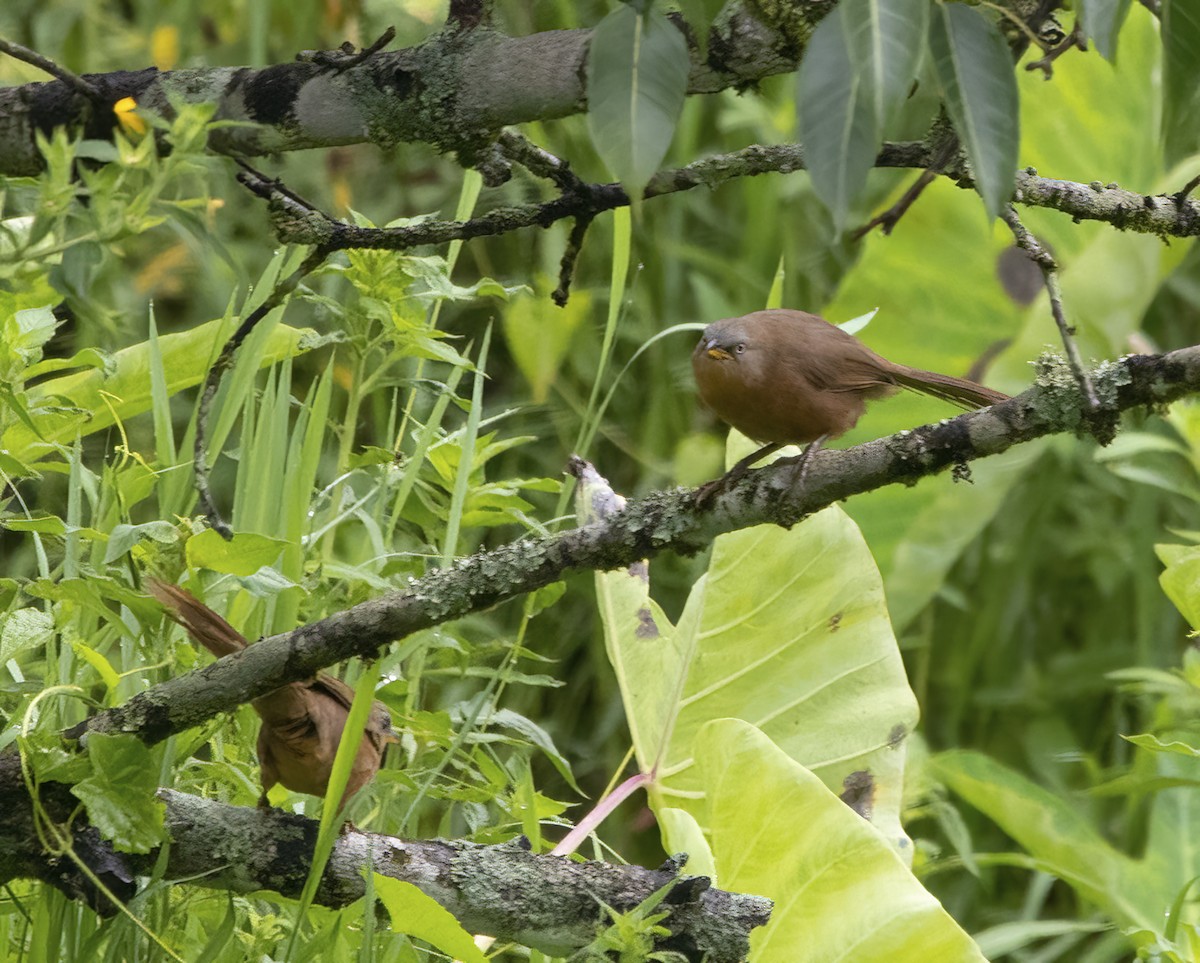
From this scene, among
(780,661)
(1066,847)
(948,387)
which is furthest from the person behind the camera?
(1066,847)

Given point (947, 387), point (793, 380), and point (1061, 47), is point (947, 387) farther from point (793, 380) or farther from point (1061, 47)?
point (1061, 47)

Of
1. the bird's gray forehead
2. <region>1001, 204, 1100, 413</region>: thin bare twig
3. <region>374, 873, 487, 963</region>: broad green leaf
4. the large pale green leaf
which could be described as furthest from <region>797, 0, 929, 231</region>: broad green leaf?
the large pale green leaf

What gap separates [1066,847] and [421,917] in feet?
3.78

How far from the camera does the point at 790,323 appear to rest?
1.44m

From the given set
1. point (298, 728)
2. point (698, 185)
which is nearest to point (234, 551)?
point (298, 728)

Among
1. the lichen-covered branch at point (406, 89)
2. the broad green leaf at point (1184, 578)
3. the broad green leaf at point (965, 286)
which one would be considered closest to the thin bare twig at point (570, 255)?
the lichen-covered branch at point (406, 89)

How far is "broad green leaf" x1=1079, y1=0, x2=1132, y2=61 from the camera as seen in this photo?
1.97ft

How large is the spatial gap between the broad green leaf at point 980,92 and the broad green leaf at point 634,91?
12 cm

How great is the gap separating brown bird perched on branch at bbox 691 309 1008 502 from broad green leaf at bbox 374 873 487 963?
56cm

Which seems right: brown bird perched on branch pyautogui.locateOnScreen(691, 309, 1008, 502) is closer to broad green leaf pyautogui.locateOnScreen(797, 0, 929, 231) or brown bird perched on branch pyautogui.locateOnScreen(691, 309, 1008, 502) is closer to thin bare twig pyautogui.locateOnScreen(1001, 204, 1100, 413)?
thin bare twig pyautogui.locateOnScreen(1001, 204, 1100, 413)

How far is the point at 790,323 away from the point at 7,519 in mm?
791

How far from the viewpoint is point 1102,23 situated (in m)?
0.60

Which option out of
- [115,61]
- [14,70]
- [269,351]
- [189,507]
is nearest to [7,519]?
[189,507]

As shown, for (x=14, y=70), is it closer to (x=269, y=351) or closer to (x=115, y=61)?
(x=115, y=61)
